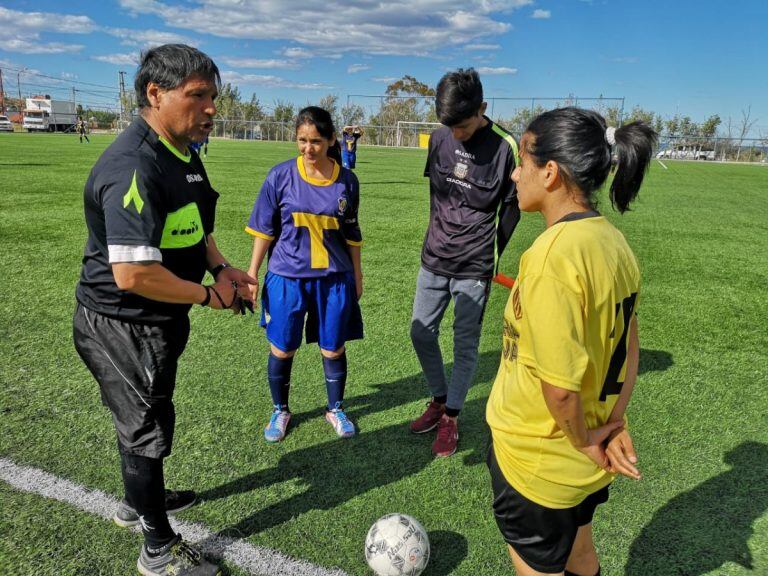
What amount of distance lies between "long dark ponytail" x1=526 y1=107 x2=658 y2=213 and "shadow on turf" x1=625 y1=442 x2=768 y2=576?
6.27 feet

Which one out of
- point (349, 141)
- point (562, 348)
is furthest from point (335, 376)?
point (349, 141)

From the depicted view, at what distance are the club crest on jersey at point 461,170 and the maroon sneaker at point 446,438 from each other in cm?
152

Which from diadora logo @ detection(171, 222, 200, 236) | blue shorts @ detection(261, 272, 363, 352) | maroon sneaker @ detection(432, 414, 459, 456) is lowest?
maroon sneaker @ detection(432, 414, 459, 456)

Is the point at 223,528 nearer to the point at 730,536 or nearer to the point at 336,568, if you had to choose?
the point at 336,568

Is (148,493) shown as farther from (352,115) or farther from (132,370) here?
(352,115)

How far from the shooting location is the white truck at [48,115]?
59.4 metres

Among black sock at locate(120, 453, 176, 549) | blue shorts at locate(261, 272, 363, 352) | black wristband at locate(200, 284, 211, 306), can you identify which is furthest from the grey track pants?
black sock at locate(120, 453, 176, 549)

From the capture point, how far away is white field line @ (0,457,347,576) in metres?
2.41

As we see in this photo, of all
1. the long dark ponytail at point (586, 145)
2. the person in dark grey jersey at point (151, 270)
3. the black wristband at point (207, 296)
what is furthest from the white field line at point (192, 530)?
the long dark ponytail at point (586, 145)

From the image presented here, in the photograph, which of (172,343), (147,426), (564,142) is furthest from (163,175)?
(564,142)

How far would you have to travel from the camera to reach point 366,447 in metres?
3.42

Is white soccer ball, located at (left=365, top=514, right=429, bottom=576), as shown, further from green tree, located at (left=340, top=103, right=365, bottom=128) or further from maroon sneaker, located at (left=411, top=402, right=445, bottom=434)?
green tree, located at (left=340, top=103, right=365, bottom=128)

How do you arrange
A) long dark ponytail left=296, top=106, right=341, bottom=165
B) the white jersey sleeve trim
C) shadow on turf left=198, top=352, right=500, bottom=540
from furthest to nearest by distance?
long dark ponytail left=296, top=106, right=341, bottom=165 < shadow on turf left=198, top=352, right=500, bottom=540 < the white jersey sleeve trim

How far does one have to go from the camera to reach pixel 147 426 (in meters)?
2.21
